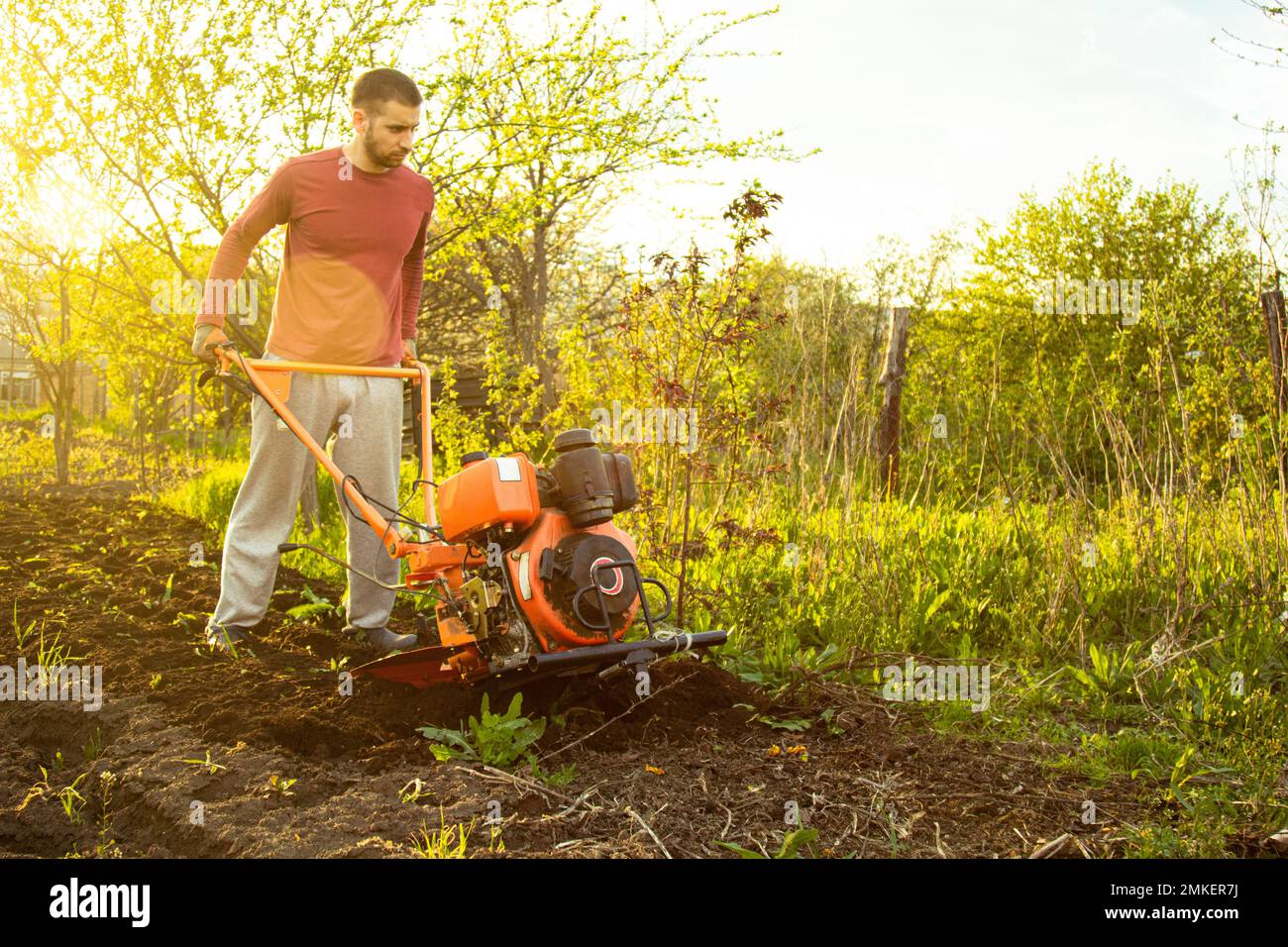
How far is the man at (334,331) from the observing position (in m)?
4.35

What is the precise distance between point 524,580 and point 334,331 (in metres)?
1.58

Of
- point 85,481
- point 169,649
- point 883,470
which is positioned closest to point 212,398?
point 85,481

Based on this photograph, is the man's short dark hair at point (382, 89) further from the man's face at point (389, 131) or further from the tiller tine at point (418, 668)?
the tiller tine at point (418, 668)

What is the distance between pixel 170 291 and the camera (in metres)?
7.76

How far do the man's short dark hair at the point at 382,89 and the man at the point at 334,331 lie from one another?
0.07 metres

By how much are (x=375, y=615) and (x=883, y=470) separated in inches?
229

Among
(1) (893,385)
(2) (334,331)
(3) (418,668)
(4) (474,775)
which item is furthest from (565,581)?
(1) (893,385)

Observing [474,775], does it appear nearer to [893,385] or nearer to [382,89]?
[382,89]

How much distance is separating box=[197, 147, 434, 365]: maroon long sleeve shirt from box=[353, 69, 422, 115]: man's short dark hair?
34cm

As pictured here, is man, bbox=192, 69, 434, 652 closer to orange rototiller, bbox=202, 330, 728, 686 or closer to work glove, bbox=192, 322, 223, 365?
work glove, bbox=192, 322, 223, 365

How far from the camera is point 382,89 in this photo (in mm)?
4039

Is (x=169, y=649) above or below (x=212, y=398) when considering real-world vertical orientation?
below

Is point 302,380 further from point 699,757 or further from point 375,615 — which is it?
point 699,757
